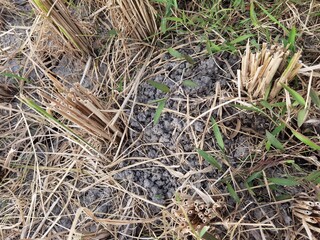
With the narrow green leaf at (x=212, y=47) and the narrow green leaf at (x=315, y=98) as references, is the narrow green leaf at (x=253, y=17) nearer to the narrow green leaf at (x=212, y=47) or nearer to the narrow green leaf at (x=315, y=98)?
the narrow green leaf at (x=212, y=47)

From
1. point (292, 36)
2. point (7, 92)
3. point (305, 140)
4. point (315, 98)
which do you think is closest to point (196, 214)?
point (305, 140)

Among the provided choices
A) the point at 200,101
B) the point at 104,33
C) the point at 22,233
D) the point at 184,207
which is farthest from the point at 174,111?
the point at 22,233

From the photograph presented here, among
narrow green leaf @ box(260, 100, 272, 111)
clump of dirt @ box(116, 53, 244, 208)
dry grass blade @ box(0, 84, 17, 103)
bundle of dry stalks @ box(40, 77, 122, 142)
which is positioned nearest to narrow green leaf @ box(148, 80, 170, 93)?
clump of dirt @ box(116, 53, 244, 208)

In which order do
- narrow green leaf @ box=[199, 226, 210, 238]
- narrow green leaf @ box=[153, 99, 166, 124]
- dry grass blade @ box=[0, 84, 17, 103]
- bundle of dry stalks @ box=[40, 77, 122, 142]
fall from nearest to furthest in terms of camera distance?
narrow green leaf @ box=[199, 226, 210, 238] → bundle of dry stalks @ box=[40, 77, 122, 142] → narrow green leaf @ box=[153, 99, 166, 124] → dry grass blade @ box=[0, 84, 17, 103]

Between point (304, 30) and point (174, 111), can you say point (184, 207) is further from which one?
point (304, 30)

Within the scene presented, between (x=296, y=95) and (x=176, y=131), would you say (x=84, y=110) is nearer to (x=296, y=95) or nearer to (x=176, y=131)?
(x=176, y=131)

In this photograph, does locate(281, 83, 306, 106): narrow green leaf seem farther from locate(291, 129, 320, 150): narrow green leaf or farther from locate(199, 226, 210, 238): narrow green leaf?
locate(199, 226, 210, 238): narrow green leaf
